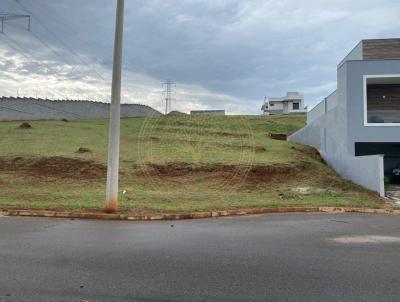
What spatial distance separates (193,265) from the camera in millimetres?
6078

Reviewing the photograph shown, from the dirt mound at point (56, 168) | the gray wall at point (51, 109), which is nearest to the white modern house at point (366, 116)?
the dirt mound at point (56, 168)

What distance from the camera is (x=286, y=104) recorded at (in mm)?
92250

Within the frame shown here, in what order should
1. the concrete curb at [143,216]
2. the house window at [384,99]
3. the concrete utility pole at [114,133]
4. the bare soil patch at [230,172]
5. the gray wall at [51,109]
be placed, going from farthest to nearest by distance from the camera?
the gray wall at [51,109] → the house window at [384,99] → the bare soil patch at [230,172] → the concrete utility pole at [114,133] → the concrete curb at [143,216]

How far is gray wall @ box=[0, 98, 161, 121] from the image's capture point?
4253cm

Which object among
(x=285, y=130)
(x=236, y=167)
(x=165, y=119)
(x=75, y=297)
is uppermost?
(x=285, y=130)

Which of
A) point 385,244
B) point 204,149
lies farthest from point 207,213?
point 204,149

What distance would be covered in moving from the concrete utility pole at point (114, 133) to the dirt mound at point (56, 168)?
276 inches

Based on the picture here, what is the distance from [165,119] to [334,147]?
10.3m

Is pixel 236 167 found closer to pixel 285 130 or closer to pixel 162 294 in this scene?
pixel 162 294

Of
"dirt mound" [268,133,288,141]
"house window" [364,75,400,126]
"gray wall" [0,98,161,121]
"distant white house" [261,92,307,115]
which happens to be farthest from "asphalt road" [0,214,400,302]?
"distant white house" [261,92,307,115]

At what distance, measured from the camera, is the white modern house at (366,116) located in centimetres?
1919

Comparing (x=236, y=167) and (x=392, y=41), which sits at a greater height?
(x=392, y=41)

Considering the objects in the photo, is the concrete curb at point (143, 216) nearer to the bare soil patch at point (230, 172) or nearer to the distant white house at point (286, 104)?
the bare soil patch at point (230, 172)

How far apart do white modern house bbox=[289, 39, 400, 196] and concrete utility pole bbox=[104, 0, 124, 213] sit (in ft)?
33.9
